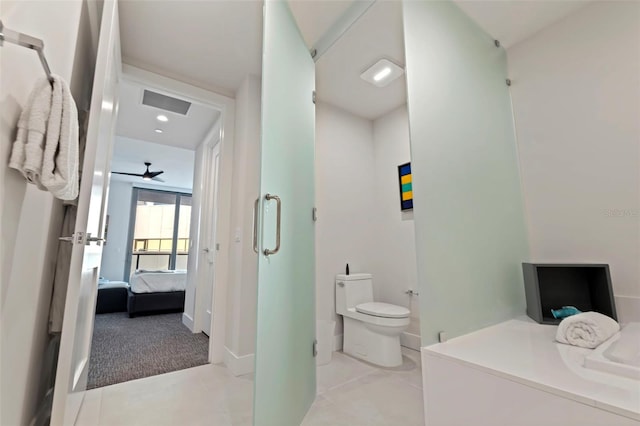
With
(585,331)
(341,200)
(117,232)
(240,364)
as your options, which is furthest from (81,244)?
(117,232)

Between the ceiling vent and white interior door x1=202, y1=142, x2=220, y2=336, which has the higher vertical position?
the ceiling vent

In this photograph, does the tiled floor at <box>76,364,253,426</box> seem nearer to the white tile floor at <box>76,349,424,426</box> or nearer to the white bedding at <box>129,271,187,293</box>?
the white tile floor at <box>76,349,424,426</box>

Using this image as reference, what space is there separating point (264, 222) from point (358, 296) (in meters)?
1.61

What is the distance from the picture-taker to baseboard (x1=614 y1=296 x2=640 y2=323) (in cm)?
151

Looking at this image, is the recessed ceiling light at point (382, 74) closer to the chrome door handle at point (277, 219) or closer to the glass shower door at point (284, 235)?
the glass shower door at point (284, 235)

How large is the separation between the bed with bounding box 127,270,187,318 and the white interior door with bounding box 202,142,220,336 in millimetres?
1340

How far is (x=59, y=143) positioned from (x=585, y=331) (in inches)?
87.6

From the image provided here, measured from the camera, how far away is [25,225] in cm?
97

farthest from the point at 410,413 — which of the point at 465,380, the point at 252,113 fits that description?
the point at 252,113

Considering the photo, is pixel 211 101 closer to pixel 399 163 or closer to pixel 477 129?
pixel 399 163

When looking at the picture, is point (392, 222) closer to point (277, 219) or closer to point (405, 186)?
Result: point (405, 186)

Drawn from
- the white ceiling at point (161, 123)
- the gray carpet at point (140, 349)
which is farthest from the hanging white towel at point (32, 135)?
the white ceiling at point (161, 123)

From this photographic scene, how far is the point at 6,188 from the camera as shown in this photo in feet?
Answer: 2.64

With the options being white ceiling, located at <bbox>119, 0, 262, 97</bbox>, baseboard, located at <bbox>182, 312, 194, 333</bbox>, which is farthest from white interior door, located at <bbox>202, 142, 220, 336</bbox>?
white ceiling, located at <bbox>119, 0, 262, 97</bbox>
